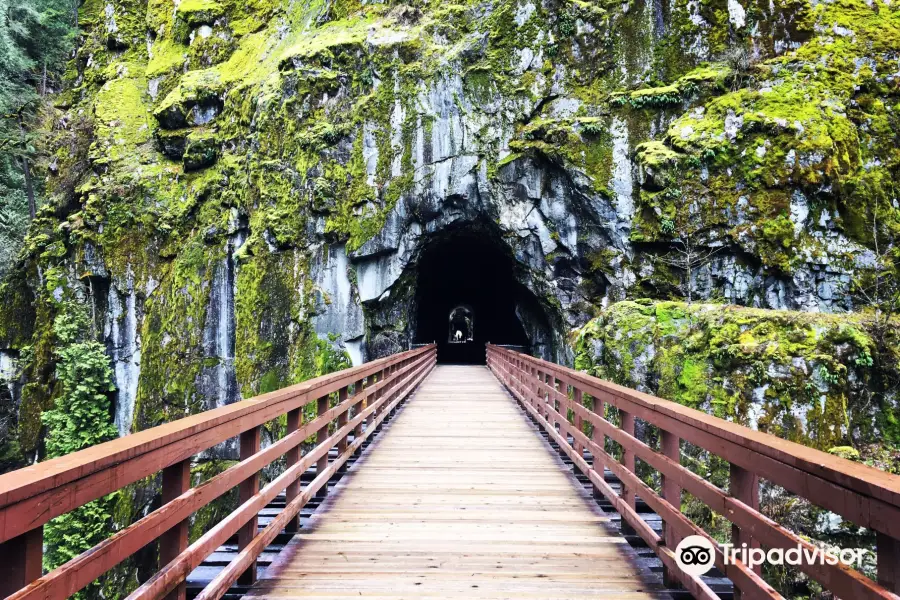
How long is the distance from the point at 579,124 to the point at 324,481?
1561 centimetres

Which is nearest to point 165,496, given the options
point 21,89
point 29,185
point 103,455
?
point 103,455

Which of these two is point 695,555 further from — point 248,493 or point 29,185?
point 29,185

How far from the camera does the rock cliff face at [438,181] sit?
14414 millimetres

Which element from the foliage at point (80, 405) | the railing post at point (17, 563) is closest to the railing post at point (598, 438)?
the railing post at point (17, 563)

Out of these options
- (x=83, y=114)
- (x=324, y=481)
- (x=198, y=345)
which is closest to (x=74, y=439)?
(x=198, y=345)

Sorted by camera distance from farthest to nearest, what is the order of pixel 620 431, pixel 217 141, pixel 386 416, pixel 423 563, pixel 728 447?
1. pixel 217 141
2. pixel 386 416
3. pixel 620 431
4. pixel 423 563
5. pixel 728 447

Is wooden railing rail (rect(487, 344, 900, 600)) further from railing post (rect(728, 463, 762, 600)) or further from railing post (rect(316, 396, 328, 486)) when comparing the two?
railing post (rect(316, 396, 328, 486))

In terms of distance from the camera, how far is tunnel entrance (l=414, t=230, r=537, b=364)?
22.3 meters

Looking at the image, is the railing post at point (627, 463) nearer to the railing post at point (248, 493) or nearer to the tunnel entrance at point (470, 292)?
the railing post at point (248, 493)

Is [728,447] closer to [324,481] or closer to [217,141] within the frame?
[324,481]

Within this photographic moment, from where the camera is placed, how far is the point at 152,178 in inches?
872

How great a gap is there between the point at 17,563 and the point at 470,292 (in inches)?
1183

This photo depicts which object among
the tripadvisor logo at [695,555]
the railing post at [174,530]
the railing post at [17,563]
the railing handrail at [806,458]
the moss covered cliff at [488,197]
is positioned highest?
the moss covered cliff at [488,197]

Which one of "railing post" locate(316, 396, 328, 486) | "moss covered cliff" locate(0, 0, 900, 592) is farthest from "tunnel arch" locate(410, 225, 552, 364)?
"railing post" locate(316, 396, 328, 486)
